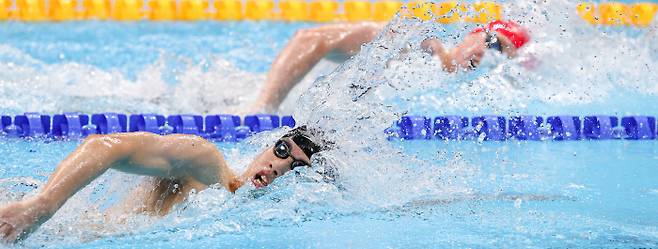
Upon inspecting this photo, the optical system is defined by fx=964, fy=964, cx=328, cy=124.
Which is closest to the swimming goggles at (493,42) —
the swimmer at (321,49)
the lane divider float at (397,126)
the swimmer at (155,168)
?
the swimmer at (321,49)

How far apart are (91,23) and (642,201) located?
4268 mm

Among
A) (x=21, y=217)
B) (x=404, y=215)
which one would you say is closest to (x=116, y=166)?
(x=21, y=217)

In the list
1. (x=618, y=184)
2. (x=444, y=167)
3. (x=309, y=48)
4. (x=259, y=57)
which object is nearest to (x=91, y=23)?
(x=259, y=57)

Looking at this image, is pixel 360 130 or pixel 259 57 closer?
pixel 360 130

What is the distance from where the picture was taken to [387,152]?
10.2ft

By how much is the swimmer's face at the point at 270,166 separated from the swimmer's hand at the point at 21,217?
614 mm

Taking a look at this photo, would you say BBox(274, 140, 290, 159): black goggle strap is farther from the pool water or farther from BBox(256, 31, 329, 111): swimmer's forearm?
BBox(256, 31, 329, 111): swimmer's forearm

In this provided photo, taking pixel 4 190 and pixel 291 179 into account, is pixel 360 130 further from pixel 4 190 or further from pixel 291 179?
pixel 4 190

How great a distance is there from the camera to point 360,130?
120 inches

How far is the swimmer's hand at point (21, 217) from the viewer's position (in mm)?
2045

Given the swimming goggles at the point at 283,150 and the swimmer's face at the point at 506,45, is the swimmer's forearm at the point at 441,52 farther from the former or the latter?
the swimming goggles at the point at 283,150

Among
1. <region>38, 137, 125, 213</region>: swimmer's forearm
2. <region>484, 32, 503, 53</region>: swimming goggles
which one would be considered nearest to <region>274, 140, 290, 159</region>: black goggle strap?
<region>38, 137, 125, 213</region>: swimmer's forearm

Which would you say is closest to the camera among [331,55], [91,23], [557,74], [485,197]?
[485,197]

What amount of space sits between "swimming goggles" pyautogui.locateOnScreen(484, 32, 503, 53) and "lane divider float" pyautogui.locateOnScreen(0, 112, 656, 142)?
0.29 metres
